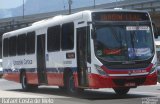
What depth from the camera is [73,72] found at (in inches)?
779

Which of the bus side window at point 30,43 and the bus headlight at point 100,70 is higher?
the bus side window at point 30,43

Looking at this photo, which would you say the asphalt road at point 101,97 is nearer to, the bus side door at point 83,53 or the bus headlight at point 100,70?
the bus side door at point 83,53

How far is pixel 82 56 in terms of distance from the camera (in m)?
18.9

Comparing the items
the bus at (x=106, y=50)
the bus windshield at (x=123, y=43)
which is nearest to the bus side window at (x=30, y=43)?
the bus at (x=106, y=50)

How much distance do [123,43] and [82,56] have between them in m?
1.64

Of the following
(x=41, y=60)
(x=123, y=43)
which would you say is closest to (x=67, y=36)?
(x=123, y=43)

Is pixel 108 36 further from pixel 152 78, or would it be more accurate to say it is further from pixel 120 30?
pixel 152 78

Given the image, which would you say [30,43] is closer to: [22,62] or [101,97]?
[22,62]

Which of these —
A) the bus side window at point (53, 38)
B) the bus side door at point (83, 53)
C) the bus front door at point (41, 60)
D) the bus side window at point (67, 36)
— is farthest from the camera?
the bus front door at point (41, 60)

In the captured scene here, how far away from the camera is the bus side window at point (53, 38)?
21578mm

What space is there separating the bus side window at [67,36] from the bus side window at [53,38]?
1.99 ft

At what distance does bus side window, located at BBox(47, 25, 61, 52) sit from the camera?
21.6 m

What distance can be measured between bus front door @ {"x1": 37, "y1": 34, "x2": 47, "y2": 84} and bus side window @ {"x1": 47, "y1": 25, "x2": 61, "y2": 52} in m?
0.90

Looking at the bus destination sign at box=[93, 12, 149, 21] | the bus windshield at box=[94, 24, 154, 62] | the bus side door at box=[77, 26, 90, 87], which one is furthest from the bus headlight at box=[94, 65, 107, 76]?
the bus destination sign at box=[93, 12, 149, 21]
